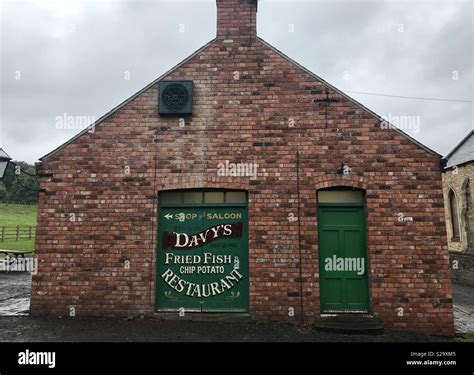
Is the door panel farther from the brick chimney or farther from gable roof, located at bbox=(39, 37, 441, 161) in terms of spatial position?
the brick chimney

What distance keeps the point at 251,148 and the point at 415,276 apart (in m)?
4.11

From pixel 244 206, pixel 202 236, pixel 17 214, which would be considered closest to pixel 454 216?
pixel 244 206

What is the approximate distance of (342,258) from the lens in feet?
22.7

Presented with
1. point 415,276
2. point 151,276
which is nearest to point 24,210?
point 151,276

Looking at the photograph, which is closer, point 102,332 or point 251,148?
point 102,332

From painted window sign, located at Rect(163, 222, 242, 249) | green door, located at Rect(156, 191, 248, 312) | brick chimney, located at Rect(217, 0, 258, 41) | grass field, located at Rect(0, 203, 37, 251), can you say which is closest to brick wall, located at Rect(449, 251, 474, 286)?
green door, located at Rect(156, 191, 248, 312)

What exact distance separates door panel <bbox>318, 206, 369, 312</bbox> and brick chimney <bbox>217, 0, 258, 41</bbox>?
4.23 m

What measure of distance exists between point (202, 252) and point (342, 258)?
287cm

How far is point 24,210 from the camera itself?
48531mm

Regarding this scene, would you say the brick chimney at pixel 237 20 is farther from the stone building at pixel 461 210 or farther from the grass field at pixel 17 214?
the grass field at pixel 17 214

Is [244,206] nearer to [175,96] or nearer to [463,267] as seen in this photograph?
[175,96]

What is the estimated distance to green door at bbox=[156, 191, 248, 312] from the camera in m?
6.94

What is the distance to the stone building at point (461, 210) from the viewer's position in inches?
524
